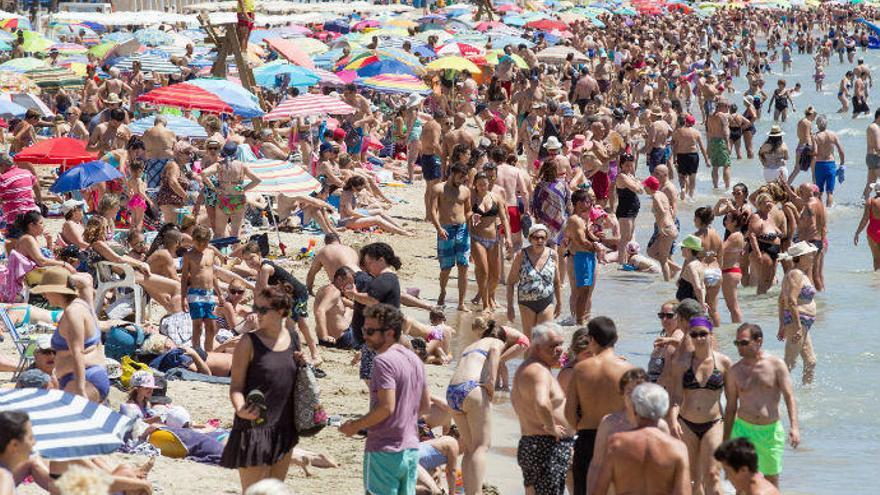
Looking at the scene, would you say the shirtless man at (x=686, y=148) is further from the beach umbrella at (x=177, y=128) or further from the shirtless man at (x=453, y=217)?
the shirtless man at (x=453, y=217)

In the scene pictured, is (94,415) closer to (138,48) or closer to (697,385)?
(697,385)

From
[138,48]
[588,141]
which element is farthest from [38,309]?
[138,48]

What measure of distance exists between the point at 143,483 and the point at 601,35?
133 ft

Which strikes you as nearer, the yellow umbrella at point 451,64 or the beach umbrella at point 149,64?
the beach umbrella at point 149,64

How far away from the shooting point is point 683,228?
19.0 meters

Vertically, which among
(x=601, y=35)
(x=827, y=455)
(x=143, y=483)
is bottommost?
(x=601, y=35)

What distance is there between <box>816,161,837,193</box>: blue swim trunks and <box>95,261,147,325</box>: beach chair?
35.8 ft

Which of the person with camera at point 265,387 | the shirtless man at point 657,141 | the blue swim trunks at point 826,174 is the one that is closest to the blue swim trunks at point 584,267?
the person with camera at point 265,387

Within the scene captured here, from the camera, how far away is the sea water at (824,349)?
9266 mm

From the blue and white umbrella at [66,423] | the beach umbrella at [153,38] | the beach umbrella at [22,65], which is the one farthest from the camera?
the beach umbrella at [153,38]

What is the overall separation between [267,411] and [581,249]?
5.99m

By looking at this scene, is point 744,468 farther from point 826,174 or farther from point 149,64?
point 149,64

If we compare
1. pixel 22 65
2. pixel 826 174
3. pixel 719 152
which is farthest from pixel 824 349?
pixel 22 65

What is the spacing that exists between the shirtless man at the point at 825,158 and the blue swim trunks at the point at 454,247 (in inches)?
291
